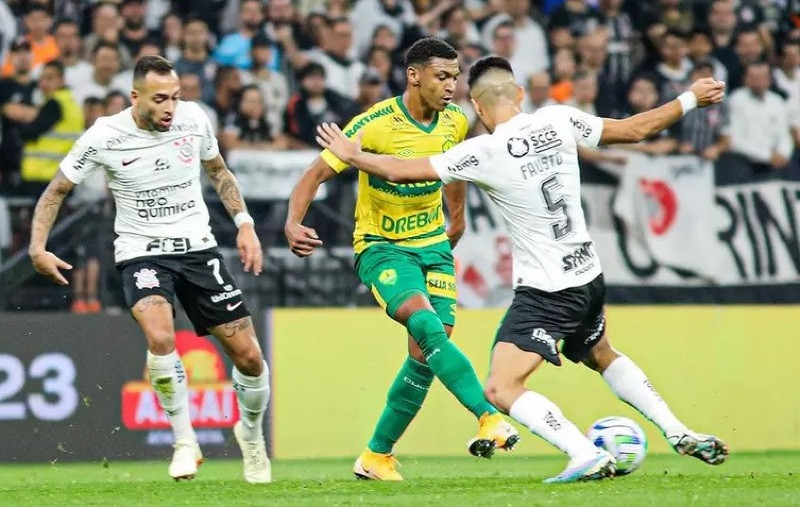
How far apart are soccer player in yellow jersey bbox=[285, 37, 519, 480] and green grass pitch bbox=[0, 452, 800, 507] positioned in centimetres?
52

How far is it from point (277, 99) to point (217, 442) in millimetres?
4006

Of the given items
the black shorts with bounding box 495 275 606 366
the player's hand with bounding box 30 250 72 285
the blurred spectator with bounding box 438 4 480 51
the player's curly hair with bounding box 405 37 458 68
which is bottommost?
the black shorts with bounding box 495 275 606 366

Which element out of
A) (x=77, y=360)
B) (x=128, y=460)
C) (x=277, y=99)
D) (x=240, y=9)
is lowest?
(x=128, y=460)

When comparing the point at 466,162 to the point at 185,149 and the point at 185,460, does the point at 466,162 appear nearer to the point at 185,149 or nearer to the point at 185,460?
the point at 185,149

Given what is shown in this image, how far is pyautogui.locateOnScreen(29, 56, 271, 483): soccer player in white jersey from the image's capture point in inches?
341

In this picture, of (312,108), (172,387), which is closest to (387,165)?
(172,387)

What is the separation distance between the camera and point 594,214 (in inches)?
560

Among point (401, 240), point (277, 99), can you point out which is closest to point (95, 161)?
point (401, 240)

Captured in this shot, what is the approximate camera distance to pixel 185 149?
8938mm

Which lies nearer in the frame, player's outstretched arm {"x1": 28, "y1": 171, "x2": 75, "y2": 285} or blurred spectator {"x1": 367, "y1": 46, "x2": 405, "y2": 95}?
player's outstretched arm {"x1": 28, "y1": 171, "x2": 75, "y2": 285}

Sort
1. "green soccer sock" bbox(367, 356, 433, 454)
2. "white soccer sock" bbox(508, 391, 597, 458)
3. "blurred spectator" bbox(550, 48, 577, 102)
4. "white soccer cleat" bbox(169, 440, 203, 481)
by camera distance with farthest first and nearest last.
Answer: "blurred spectator" bbox(550, 48, 577, 102) < "green soccer sock" bbox(367, 356, 433, 454) < "white soccer cleat" bbox(169, 440, 203, 481) < "white soccer sock" bbox(508, 391, 597, 458)

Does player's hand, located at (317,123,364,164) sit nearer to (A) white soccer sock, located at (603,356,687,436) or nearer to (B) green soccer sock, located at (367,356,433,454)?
(B) green soccer sock, located at (367,356,433,454)

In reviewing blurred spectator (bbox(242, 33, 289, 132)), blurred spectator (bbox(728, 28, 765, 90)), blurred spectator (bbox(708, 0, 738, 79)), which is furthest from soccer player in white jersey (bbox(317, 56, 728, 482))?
blurred spectator (bbox(708, 0, 738, 79))

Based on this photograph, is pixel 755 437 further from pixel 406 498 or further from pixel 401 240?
pixel 406 498
